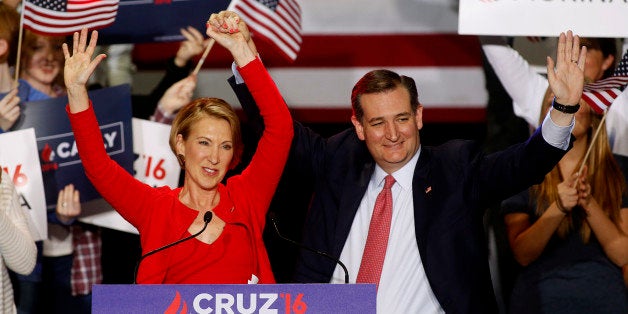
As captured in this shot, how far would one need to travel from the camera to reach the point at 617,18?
11.3 ft

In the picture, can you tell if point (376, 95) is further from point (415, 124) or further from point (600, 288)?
point (600, 288)

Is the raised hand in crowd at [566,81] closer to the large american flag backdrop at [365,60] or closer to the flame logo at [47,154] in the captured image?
the large american flag backdrop at [365,60]

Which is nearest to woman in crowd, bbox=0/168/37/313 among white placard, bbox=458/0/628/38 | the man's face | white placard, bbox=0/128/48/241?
white placard, bbox=0/128/48/241

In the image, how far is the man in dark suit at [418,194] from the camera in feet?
9.18

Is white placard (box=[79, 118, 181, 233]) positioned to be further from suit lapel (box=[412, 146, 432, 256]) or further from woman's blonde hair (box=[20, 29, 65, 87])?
suit lapel (box=[412, 146, 432, 256])

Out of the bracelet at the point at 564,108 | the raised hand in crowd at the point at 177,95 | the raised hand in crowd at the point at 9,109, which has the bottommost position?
the raised hand in crowd at the point at 177,95

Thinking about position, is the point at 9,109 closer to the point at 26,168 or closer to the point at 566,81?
the point at 26,168

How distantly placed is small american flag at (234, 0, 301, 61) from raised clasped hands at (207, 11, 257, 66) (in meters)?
1.22

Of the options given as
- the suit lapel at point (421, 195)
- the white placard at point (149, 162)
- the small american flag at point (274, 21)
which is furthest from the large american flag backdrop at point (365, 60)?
the suit lapel at point (421, 195)

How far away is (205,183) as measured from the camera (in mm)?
2783

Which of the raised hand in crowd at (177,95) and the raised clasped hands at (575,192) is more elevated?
the raised hand in crowd at (177,95)

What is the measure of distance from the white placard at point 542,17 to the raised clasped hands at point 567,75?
66cm

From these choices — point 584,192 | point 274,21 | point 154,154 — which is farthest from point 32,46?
point 584,192

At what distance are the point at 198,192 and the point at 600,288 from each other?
1564 mm
